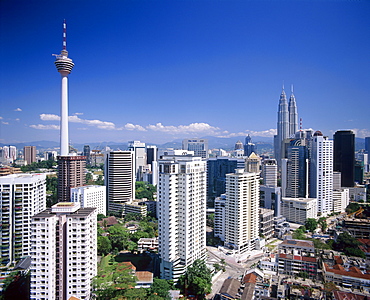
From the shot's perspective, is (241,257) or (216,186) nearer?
(241,257)

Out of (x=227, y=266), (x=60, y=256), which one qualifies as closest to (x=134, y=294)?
(x=60, y=256)

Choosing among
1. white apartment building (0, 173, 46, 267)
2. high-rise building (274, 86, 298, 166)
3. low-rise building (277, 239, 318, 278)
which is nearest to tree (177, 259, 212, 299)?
low-rise building (277, 239, 318, 278)

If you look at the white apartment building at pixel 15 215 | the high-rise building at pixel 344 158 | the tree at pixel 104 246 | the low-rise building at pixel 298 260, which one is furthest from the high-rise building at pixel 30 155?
the high-rise building at pixel 344 158

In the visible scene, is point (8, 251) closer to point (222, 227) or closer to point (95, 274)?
point (95, 274)

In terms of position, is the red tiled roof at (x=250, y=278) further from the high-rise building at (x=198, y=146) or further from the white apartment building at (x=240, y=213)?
the high-rise building at (x=198, y=146)

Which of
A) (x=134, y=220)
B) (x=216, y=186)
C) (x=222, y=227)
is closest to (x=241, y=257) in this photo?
(x=222, y=227)
